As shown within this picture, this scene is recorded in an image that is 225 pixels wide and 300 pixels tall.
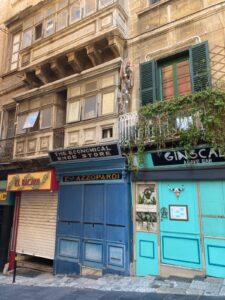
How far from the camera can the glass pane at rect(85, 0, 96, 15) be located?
9.72 metres

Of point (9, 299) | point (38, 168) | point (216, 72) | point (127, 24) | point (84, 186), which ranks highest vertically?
point (127, 24)

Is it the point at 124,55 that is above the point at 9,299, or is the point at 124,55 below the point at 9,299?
above

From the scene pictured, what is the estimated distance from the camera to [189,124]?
274 inches

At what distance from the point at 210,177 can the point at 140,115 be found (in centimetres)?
275

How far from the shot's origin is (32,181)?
9773mm

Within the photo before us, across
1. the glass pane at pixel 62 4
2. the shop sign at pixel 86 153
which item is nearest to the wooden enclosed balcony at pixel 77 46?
the glass pane at pixel 62 4

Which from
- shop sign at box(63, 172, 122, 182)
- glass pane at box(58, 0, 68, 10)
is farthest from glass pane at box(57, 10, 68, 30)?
shop sign at box(63, 172, 122, 182)

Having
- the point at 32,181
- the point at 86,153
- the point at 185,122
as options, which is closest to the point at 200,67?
the point at 185,122

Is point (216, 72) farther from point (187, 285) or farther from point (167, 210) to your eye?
point (187, 285)

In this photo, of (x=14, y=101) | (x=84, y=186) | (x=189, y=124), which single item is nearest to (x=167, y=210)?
(x=189, y=124)

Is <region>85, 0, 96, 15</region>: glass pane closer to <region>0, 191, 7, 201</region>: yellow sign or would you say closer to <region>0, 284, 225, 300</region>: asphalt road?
<region>0, 191, 7, 201</region>: yellow sign

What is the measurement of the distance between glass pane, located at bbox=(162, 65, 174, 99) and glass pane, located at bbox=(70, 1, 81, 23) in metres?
4.24

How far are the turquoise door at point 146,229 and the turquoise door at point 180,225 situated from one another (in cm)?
24

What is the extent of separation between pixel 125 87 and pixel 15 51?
7934 millimetres
